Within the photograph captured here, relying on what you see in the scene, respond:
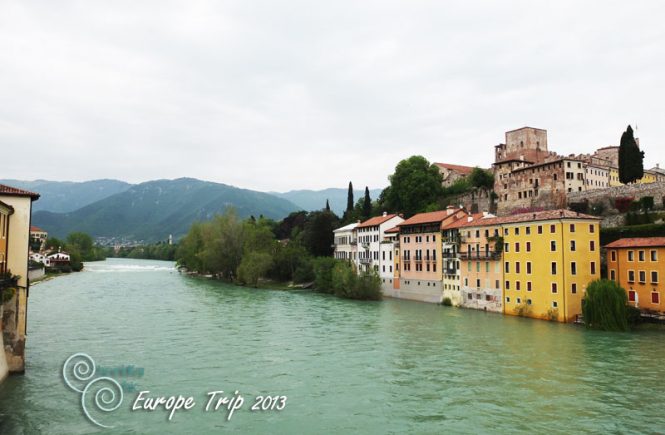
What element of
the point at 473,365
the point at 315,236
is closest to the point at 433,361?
the point at 473,365

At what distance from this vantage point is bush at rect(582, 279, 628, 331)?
112ft

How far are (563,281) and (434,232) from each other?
729 inches

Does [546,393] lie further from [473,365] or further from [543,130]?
[543,130]

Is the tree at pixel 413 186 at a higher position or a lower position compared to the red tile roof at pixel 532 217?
higher

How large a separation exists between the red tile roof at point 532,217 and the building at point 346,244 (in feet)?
76.6

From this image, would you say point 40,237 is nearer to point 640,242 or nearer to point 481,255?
point 481,255

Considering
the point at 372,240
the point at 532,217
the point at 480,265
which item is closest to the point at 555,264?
the point at 532,217

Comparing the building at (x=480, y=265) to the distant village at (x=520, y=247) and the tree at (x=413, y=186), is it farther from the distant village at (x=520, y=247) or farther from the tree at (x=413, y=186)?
the tree at (x=413, y=186)

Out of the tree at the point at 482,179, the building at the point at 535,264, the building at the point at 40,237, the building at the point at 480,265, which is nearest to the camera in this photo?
the building at the point at 535,264

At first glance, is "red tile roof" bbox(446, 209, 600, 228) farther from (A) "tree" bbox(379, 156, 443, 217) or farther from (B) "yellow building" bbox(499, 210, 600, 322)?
(A) "tree" bbox(379, 156, 443, 217)

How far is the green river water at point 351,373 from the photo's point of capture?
16188 mm

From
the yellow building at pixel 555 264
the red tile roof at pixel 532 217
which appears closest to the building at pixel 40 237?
the red tile roof at pixel 532 217

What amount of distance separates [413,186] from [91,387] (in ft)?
210

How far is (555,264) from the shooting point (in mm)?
38781
